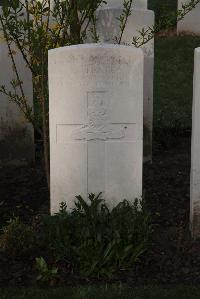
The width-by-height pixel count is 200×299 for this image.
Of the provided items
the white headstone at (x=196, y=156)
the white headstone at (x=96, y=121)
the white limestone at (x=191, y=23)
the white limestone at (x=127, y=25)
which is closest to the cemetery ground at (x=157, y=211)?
the white headstone at (x=196, y=156)

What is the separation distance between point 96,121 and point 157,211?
1177 millimetres

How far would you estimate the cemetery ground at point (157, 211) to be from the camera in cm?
402

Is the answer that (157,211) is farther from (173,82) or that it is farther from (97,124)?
(173,82)

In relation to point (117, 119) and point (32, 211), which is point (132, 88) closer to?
point (117, 119)

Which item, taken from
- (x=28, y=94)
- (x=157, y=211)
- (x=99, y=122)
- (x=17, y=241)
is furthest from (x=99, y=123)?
(x=28, y=94)

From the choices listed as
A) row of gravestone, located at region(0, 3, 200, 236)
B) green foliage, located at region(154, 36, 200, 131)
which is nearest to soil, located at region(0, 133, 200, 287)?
row of gravestone, located at region(0, 3, 200, 236)

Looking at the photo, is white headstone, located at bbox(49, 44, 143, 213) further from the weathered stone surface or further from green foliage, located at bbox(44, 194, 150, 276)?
the weathered stone surface

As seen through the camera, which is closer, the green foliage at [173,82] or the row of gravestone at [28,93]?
the row of gravestone at [28,93]

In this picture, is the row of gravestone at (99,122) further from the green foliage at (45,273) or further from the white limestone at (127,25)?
the white limestone at (127,25)

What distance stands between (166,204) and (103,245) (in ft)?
4.21

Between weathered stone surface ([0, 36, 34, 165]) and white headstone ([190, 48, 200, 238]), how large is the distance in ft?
7.72

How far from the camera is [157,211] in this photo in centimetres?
505

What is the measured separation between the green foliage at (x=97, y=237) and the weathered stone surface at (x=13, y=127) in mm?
2197

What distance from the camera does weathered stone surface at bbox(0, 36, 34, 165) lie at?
620 centimetres
